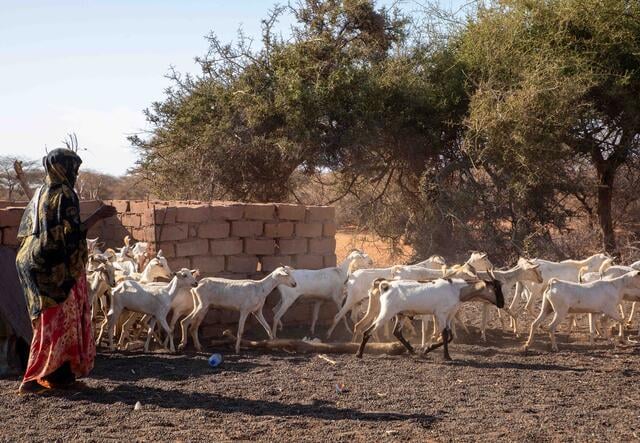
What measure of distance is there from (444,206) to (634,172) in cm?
459

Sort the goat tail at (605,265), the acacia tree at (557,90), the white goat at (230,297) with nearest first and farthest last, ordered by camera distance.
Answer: the white goat at (230,297) → the goat tail at (605,265) → the acacia tree at (557,90)

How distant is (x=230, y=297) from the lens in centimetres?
1045

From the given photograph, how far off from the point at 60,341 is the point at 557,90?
36.4 feet

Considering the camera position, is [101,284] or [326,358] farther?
[101,284]

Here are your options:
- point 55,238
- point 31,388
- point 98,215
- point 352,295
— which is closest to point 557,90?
point 352,295

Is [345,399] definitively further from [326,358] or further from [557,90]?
[557,90]

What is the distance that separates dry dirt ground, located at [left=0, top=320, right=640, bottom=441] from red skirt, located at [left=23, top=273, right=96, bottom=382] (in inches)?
10.3

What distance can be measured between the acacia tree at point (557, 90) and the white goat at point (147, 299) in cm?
797

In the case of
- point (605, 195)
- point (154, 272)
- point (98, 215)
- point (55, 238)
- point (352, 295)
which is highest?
point (605, 195)

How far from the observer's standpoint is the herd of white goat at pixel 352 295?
987 centimetres

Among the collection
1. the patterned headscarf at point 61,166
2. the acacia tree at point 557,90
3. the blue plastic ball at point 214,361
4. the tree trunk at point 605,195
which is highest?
the acacia tree at point 557,90

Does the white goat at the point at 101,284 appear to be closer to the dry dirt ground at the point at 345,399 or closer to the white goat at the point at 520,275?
the dry dirt ground at the point at 345,399

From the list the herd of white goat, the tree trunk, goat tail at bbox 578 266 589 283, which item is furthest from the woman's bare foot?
the tree trunk

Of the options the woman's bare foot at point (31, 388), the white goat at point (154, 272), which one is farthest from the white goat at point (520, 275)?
the woman's bare foot at point (31, 388)
